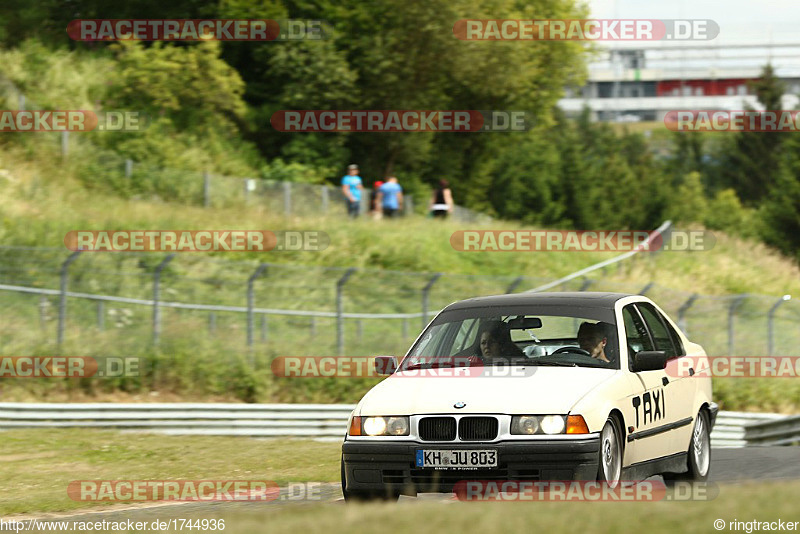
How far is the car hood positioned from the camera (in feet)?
27.3

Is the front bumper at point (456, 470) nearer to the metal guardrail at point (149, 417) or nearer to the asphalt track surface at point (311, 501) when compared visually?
the asphalt track surface at point (311, 501)

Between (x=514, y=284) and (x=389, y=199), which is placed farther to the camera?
(x=389, y=199)

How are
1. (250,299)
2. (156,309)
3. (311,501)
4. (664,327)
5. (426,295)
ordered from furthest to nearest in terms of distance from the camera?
(426,295)
(250,299)
(156,309)
(664,327)
(311,501)

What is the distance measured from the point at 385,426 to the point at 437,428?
1.23 ft

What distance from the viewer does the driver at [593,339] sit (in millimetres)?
9609

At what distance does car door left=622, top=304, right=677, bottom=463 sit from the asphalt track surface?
4.76 ft

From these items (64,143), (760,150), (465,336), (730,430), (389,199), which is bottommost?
(730,430)

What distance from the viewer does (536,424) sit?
8273 mm

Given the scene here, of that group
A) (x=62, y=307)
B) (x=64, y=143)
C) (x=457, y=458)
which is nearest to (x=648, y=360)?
(x=457, y=458)

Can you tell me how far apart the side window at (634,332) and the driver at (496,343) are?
0.88 meters

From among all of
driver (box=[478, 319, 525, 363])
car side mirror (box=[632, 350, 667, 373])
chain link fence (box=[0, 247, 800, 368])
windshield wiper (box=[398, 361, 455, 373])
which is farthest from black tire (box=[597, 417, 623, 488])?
chain link fence (box=[0, 247, 800, 368])

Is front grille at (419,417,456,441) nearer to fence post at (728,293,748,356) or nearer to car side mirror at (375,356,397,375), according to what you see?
car side mirror at (375,356,397,375)

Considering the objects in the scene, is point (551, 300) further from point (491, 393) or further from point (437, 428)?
point (437, 428)

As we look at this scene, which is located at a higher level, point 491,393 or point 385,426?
point 491,393
